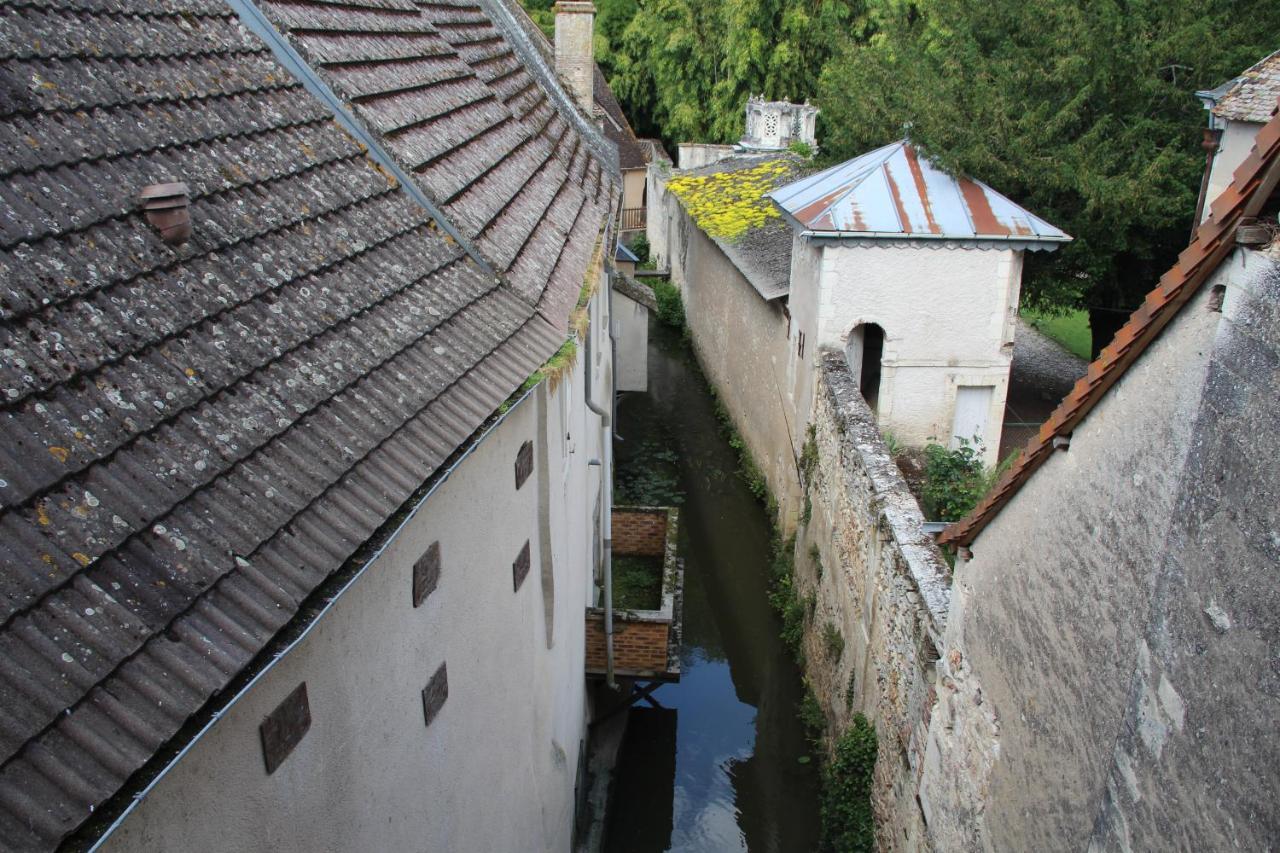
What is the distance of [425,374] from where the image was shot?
4980 mm

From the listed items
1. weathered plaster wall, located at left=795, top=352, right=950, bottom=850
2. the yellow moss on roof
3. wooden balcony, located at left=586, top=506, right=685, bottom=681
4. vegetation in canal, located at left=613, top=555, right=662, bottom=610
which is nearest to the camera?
weathered plaster wall, located at left=795, top=352, right=950, bottom=850

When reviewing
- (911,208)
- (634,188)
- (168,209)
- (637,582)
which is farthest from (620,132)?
(168,209)

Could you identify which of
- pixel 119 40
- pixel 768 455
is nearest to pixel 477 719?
pixel 119 40

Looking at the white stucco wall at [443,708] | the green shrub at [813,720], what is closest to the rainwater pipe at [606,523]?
the white stucco wall at [443,708]

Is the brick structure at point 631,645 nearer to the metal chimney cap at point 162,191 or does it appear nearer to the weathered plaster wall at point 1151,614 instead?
the weathered plaster wall at point 1151,614

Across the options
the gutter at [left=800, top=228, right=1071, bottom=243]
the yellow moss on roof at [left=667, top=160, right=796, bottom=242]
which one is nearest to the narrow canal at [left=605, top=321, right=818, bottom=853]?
the yellow moss on roof at [left=667, top=160, right=796, bottom=242]

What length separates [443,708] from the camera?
18.4ft

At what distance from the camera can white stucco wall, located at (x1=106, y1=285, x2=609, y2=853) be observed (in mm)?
3619

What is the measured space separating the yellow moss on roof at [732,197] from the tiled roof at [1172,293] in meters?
14.6

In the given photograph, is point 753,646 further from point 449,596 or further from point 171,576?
point 171,576

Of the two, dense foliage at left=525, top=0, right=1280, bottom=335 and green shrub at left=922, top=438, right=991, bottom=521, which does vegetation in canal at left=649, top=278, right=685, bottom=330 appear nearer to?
dense foliage at left=525, top=0, right=1280, bottom=335

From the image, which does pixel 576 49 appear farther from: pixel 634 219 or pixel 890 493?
pixel 634 219

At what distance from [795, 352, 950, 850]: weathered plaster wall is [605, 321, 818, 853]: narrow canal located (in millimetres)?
858

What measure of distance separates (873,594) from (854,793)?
1825mm
